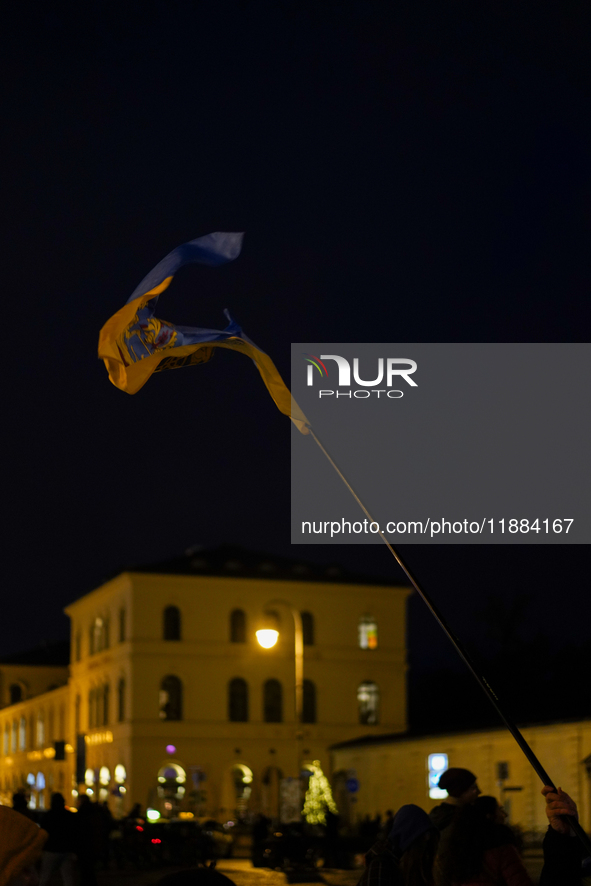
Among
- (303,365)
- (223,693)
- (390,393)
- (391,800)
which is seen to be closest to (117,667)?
(223,693)

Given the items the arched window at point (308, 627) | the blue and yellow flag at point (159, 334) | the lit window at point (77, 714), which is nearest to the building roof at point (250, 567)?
the arched window at point (308, 627)

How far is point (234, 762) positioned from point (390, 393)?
33.2 meters

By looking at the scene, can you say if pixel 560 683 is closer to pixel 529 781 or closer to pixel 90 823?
pixel 529 781

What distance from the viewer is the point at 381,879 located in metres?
4.69

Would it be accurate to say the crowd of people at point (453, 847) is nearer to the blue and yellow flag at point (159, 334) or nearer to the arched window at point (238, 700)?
the blue and yellow flag at point (159, 334)

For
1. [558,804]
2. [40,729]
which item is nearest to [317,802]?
[558,804]

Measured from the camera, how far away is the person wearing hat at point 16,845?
9.64 feet

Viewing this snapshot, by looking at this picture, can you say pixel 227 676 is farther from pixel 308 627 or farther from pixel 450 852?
pixel 450 852

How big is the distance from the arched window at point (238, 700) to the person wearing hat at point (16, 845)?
5724cm

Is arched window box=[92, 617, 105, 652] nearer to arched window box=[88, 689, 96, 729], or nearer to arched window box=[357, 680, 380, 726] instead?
arched window box=[88, 689, 96, 729]

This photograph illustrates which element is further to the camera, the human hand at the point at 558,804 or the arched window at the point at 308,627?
the arched window at the point at 308,627

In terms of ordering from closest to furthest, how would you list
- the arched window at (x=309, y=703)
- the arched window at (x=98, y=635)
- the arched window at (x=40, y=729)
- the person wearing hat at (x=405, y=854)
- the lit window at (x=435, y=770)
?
the person wearing hat at (x=405, y=854), the lit window at (x=435, y=770), the arched window at (x=309, y=703), the arched window at (x=98, y=635), the arched window at (x=40, y=729)

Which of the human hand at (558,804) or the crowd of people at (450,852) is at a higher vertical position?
the human hand at (558,804)
